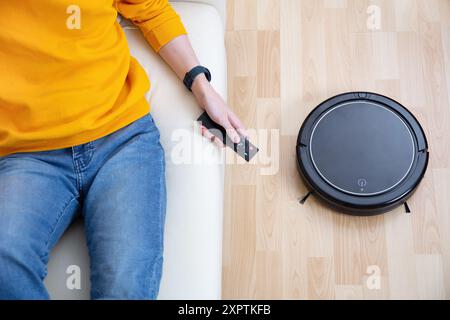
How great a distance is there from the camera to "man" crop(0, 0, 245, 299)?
0.87 m

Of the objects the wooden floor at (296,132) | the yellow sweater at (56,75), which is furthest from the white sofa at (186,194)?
the wooden floor at (296,132)

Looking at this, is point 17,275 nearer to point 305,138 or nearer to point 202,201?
point 202,201

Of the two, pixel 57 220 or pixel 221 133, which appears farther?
pixel 221 133

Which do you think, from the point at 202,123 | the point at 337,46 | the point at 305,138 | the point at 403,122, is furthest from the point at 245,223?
the point at 337,46

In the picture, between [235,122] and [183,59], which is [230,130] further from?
[183,59]

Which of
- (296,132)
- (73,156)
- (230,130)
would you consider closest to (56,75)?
(73,156)

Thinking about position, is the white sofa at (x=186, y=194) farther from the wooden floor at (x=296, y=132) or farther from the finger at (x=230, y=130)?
the wooden floor at (x=296, y=132)

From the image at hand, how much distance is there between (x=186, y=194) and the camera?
3.37ft

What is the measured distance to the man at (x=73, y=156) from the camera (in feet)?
2.87

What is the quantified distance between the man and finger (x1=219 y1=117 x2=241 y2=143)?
0.16 meters

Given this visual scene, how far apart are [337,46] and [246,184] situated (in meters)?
0.53

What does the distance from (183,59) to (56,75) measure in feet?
0.93

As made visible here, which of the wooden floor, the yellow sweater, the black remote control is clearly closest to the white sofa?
the black remote control

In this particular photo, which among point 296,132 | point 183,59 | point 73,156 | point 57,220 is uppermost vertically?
point 183,59
